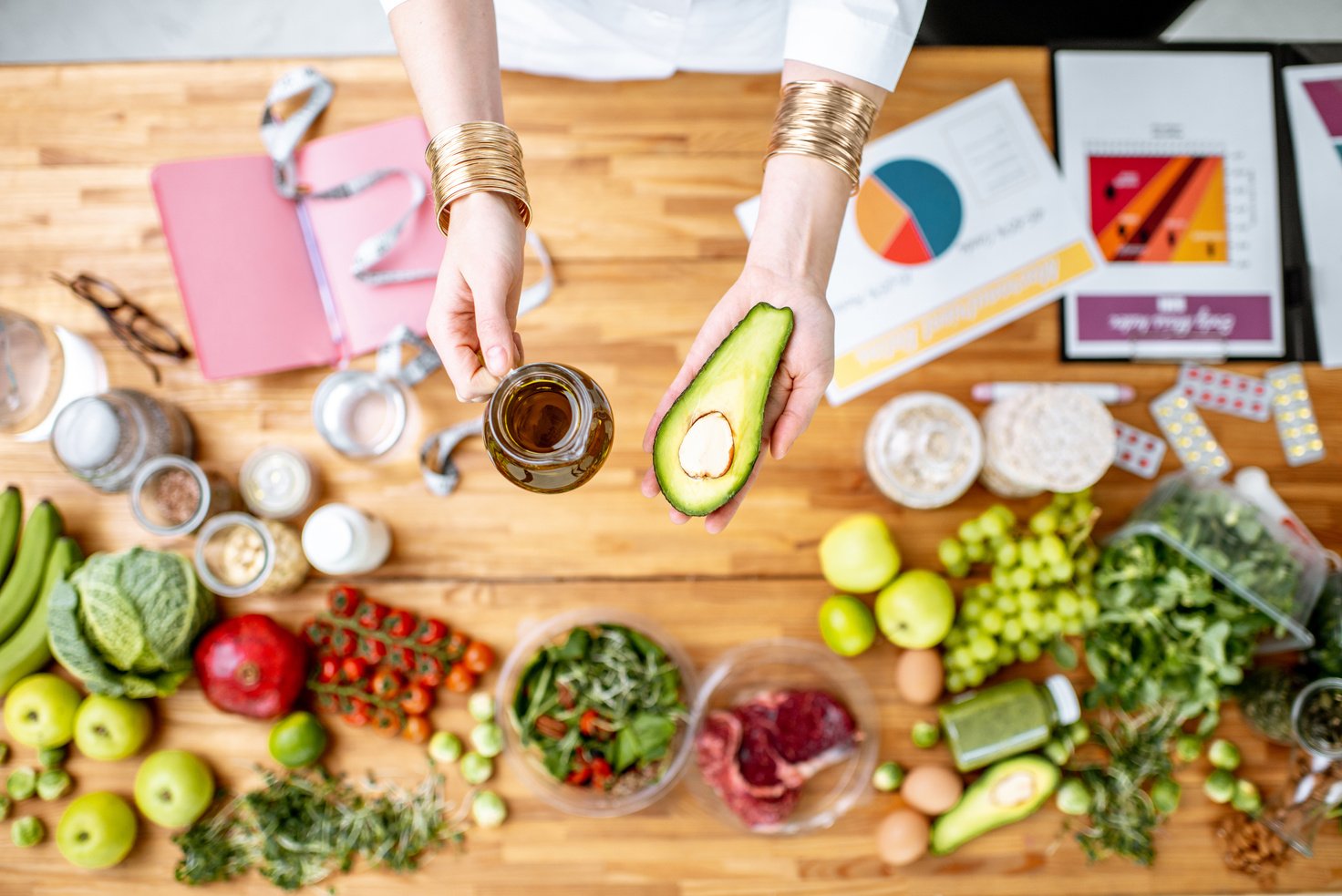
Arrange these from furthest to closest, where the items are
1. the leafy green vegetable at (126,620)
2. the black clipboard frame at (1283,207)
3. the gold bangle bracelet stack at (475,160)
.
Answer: the black clipboard frame at (1283,207) → the leafy green vegetable at (126,620) → the gold bangle bracelet stack at (475,160)

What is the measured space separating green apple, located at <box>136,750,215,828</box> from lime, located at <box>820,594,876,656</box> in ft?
3.19

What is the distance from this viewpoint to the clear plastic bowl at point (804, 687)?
1.28 metres

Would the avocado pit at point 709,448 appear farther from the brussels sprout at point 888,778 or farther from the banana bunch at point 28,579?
the banana bunch at point 28,579

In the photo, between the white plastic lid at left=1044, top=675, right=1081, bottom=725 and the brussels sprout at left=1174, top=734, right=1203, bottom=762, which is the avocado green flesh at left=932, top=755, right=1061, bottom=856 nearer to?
the white plastic lid at left=1044, top=675, right=1081, bottom=725

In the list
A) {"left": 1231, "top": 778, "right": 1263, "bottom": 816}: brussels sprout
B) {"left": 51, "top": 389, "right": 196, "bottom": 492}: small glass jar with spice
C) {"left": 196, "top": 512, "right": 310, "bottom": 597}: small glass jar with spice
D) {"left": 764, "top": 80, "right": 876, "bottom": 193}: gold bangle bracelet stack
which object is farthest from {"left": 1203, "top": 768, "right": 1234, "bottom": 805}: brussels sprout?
{"left": 51, "top": 389, "right": 196, "bottom": 492}: small glass jar with spice

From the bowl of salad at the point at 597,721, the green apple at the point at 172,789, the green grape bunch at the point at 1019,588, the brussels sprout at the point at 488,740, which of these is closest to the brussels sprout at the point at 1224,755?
the green grape bunch at the point at 1019,588

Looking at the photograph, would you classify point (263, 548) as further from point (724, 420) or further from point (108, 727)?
point (724, 420)

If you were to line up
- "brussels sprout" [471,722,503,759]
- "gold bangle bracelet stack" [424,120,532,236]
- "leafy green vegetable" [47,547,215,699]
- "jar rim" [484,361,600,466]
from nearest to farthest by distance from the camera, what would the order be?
1. "jar rim" [484,361,600,466]
2. "gold bangle bracelet stack" [424,120,532,236]
3. "leafy green vegetable" [47,547,215,699]
4. "brussels sprout" [471,722,503,759]

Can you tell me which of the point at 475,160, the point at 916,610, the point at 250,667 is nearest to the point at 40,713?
the point at 250,667

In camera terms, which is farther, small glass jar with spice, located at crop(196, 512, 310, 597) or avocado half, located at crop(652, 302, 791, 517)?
small glass jar with spice, located at crop(196, 512, 310, 597)

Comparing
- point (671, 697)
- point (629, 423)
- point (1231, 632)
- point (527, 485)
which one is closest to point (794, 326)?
point (527, 485)

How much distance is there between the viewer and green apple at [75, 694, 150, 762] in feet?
4.00

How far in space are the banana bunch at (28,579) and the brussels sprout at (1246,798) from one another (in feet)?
5.94

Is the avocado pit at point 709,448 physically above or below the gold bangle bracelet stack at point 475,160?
below
